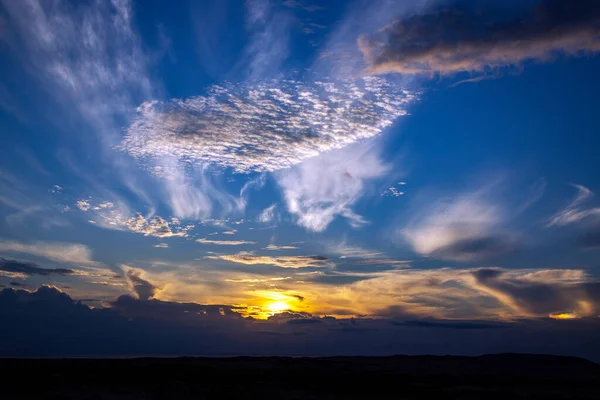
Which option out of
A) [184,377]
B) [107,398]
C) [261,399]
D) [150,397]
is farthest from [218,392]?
[184,377]

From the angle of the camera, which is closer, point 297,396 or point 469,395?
point 297,396

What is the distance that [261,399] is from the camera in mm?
44531

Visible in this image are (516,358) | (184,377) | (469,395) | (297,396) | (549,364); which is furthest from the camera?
(516,358)

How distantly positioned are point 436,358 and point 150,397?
109354mm

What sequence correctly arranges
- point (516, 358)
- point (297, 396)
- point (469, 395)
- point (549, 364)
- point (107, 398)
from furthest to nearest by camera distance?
point (516, 358), point (549, 364), point (469, 395), point (297, 396), point (107, 398)

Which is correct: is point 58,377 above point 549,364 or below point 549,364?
below

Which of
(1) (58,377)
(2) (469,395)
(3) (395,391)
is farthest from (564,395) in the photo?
(1) (58,377)

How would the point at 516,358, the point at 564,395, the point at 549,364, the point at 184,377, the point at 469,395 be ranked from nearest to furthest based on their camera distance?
1. the point at 469,395
2. the point at 564,395
3. the point at 184,377
4. the point at 549,364
5. the point at 516,358

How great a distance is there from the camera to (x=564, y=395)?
181ft

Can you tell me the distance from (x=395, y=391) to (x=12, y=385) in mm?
46945

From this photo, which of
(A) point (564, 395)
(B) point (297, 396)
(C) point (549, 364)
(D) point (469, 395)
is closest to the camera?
(B) point (297, 396)

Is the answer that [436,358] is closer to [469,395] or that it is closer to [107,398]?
[469,395]

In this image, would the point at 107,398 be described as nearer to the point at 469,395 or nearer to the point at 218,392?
the point at 218,392

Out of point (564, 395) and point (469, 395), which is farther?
point (564, 395)
